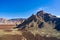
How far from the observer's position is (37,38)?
75.0 meters

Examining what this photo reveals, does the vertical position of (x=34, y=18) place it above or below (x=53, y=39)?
above

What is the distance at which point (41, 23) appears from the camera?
11175cm

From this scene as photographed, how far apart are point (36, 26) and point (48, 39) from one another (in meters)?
35.6

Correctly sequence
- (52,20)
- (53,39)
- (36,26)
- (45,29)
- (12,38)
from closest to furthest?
(12,38)
(53,39)
(45,29)
(36,26)
(52,20)

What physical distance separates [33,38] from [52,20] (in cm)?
4970

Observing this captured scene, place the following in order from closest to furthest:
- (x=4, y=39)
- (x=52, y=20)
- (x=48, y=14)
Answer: (x=4, y=39) < (x=52, y=20) < (x=48, y=14)

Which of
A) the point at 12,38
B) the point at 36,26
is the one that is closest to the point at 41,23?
the point at 36,26

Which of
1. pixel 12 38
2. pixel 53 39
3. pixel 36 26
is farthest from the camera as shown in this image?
pixel 36 26

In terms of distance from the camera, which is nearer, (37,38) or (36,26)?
(37,38)

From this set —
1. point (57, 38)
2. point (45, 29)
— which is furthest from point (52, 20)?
point (57, 38)

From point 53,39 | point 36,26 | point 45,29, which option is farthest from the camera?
point 36,26

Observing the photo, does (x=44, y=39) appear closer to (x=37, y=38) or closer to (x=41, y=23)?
(x=37, y=38)

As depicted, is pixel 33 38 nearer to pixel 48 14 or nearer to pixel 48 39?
pixel 48 39

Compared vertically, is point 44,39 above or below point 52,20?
below
